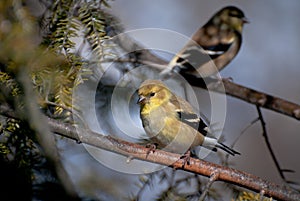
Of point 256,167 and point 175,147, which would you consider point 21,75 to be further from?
point 256,167

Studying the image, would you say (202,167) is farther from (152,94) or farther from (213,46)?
(213,46)

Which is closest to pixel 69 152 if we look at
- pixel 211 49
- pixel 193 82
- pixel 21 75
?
pixel 21 75

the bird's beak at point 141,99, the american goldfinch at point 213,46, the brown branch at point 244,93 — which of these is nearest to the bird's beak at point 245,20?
the american goldfinch at point 213,46

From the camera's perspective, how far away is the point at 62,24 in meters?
1.79

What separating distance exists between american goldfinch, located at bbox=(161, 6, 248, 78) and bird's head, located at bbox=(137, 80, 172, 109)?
774mm

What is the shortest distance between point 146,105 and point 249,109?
179 cm

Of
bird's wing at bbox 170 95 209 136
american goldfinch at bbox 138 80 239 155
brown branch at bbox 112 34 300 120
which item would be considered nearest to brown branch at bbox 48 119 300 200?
american goldfinch at bbox 138 80 239 155

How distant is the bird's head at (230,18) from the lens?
491 cm

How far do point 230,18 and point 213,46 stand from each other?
1.84 ft

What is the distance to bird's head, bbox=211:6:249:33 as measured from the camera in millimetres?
4914

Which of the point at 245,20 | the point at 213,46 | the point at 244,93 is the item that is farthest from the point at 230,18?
the point at 244,93

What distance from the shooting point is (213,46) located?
182 inches

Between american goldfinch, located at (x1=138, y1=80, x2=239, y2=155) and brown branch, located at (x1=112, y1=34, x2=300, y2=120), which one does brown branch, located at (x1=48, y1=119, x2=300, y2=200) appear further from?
brown branch, located at (x1=112, y1=34, x2=300, y2=120)

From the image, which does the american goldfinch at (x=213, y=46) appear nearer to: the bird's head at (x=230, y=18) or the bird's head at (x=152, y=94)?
the bird's head at (x=230, y=18)
